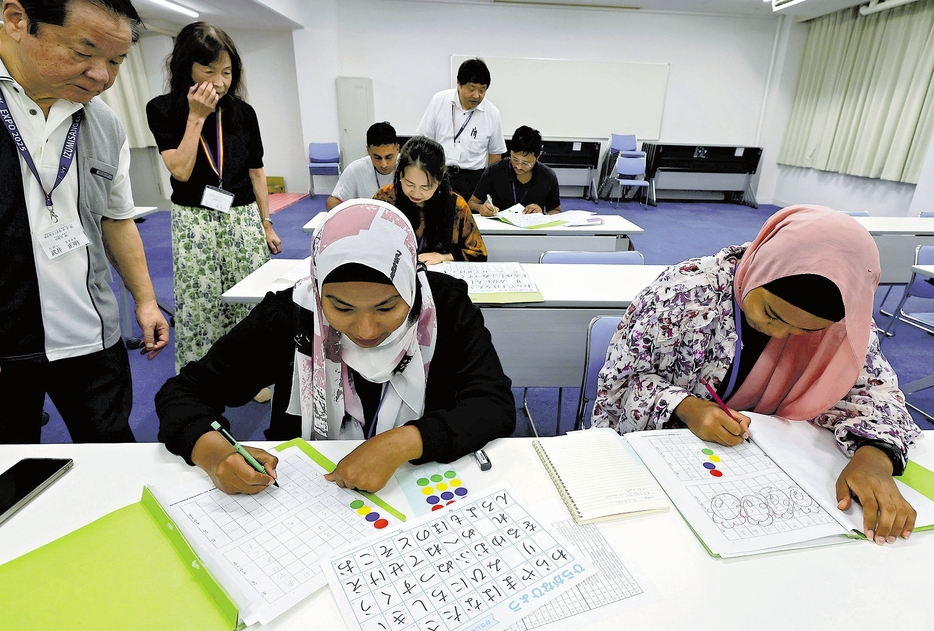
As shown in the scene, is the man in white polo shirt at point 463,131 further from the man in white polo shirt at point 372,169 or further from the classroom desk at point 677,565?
the classroom desk at point 677,565

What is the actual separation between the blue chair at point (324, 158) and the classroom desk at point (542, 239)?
466 cm

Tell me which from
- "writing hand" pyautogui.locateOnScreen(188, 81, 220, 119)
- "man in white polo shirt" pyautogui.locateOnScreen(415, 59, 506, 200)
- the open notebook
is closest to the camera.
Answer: the open notebook

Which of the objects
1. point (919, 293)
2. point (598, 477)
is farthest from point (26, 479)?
point (919, 293)

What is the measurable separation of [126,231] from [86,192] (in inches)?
7.9

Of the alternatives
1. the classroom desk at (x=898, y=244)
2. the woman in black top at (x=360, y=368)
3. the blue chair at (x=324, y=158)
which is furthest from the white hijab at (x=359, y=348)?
the blue chair at (x=324, y=158)

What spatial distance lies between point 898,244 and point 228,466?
4.21 metres

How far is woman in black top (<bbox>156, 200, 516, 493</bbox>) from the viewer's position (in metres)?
0.84

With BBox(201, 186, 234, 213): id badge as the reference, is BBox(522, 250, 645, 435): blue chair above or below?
below

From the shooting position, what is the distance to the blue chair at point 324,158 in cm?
736

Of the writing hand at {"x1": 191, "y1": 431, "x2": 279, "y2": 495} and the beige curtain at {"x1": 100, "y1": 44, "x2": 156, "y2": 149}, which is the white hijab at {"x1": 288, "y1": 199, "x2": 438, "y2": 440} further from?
the beige curtain at {"x1": 100, "y1": 44, "x2": 156, "y2": 149}

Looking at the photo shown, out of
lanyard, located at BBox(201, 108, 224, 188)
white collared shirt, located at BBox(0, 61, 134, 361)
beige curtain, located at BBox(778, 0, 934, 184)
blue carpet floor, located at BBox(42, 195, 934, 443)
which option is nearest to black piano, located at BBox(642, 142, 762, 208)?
blue carpet floor, located at BBox(42, 195, 934, 443)

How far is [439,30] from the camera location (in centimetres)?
721

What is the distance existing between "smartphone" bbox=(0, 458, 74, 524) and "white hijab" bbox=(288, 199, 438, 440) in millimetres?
392

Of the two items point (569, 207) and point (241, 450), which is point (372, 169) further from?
point (569, 207)
